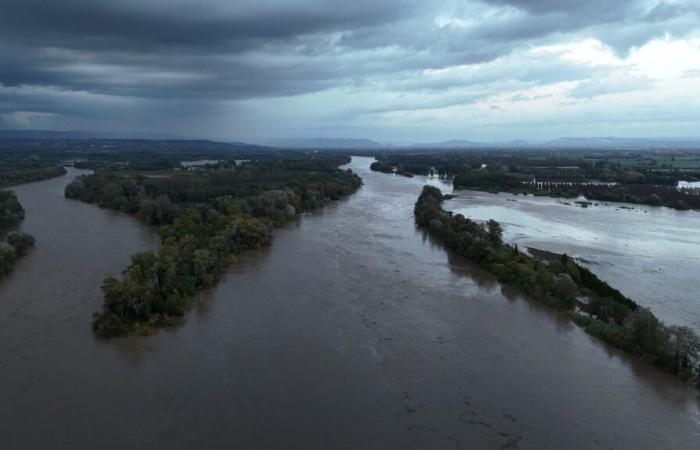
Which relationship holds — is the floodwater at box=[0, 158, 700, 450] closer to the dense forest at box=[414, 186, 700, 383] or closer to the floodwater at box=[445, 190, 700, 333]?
the dense forest at box=[414, 186, 700, 383]

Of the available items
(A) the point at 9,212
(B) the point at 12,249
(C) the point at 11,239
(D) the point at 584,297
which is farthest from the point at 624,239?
(A) the point at 9,212

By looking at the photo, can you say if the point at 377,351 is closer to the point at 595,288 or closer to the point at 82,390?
the point at 82,390

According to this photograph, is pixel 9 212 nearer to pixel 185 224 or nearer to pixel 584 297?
pixel 185 224

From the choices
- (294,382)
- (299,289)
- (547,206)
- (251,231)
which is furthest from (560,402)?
(547,206)

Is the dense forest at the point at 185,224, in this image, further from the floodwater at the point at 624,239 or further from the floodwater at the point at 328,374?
the floodwater at the point at 624,239

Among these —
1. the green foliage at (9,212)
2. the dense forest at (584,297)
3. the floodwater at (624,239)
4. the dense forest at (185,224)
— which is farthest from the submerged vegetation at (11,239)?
the floodwater at (624,239)

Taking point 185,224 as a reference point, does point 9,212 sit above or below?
below
